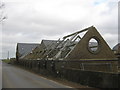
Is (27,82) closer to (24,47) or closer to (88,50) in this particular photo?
(88,50)

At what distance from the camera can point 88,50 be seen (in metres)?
32.3

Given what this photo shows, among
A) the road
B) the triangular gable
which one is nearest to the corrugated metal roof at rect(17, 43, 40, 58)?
the triangular gable

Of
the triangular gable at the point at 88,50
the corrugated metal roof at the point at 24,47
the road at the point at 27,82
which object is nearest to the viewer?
the road at the point at 27,82

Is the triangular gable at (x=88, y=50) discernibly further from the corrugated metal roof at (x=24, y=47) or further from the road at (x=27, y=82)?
the corrugated metal roof at (x=24, y=47)

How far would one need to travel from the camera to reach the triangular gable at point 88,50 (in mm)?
31062

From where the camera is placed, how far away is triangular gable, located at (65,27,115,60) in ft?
102

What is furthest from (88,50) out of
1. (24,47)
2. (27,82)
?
(24,47)

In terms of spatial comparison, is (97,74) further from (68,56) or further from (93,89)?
(68,56)

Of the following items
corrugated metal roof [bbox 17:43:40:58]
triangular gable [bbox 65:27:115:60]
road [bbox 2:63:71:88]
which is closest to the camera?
road [bbox 2:63:71:88]

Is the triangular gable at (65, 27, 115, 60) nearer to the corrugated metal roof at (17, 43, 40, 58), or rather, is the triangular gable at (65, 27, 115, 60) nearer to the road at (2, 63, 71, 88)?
the road at (2, 63, 71, 88)

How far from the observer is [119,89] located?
12.7m

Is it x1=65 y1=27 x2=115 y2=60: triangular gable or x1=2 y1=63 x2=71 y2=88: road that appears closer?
x1=2 y1=63 x2=71 y2=88: road

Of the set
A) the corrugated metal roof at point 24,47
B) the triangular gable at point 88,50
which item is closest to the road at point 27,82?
the triangular gable at point 88,50

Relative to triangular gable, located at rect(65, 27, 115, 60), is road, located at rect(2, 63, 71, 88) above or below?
below
